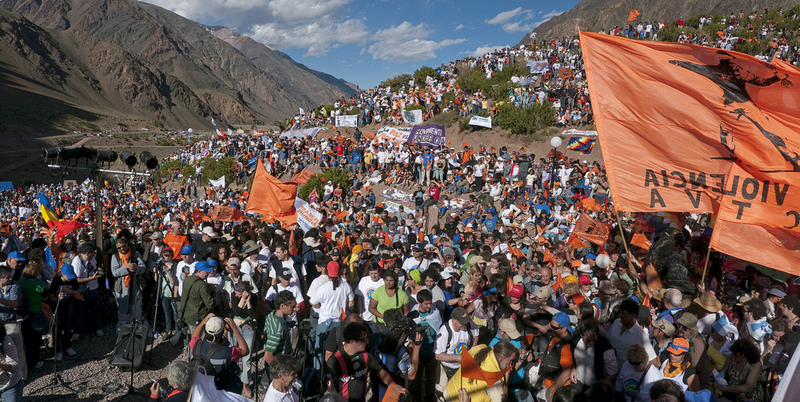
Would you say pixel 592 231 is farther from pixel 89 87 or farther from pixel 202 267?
pixel 89 87

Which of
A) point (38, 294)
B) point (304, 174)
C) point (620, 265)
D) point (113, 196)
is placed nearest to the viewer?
point (38, 294)

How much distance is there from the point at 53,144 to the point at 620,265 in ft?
236

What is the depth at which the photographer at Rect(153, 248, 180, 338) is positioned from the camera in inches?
260

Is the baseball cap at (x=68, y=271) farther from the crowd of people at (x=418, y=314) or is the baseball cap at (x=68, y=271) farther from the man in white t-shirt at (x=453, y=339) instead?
the man in white t-shirt at (x=453, y=339)

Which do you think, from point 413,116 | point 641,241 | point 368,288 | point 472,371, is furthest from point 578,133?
point 472,371

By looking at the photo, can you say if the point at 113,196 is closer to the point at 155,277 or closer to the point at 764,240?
the point at 155,277

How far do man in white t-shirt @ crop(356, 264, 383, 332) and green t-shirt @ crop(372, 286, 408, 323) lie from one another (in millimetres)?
221

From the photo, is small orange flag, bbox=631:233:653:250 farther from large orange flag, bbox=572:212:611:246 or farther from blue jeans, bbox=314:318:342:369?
blue jeans, bbox=314:318:342:369

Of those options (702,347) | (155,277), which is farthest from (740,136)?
(155,277)

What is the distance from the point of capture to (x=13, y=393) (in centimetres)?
406

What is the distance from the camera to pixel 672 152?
15.0 feet

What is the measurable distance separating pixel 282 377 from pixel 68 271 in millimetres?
4615

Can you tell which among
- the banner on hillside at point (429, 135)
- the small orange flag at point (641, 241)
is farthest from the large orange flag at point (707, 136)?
the banner on hillside at point (429, 135)

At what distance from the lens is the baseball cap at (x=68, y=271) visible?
245 inches
